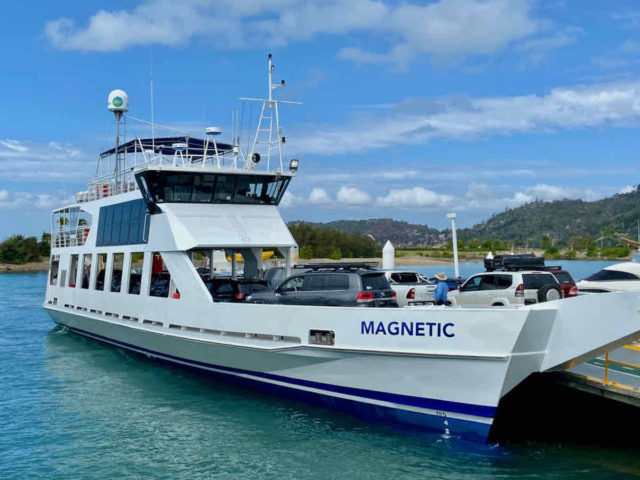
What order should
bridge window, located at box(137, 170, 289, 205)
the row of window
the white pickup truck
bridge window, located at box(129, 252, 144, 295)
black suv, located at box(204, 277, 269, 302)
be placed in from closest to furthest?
black suv, located at box(204, 277, 269, 302)
bridge window, located at box(137, 170, 289, 205)
the row of window
the white pickup truck
bridge window, located at box(129, 252, 144, 295)

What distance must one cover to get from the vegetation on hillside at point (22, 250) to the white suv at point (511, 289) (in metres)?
89.1

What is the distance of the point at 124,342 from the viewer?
58.0ft

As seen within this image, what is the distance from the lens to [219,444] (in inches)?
417

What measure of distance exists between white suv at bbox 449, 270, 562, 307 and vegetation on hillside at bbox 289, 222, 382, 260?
66.4 meters

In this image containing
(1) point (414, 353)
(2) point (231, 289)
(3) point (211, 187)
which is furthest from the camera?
(3) point (211, 187)

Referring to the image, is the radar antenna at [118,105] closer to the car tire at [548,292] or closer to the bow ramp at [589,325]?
the car tire at [548,292]

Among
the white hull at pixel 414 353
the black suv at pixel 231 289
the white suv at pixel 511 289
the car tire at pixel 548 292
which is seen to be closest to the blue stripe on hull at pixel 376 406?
the white hull at pixel 414 353

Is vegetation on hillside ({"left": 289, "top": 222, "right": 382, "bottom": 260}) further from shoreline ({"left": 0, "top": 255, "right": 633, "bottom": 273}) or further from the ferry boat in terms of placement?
the ferry boat

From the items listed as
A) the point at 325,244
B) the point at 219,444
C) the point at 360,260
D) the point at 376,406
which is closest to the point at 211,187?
the point at 219,444

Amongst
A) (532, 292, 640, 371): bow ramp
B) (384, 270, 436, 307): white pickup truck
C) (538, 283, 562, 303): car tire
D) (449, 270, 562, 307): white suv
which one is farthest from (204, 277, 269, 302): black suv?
(532, 292, 640, 371): bow ramp

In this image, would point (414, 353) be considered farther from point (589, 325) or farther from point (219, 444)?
point (219, 444)

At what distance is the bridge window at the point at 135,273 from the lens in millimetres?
16750

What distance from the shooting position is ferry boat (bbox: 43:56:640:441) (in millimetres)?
9609

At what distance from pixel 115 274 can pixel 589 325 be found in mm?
A: 13869
